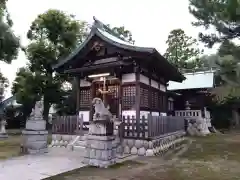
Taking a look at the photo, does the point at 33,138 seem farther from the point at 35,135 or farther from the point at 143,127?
the point at 143,127

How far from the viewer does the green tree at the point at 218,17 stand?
31.9 ft

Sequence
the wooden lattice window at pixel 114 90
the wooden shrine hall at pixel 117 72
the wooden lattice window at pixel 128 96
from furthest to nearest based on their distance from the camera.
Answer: the wooden lattice window at pixel 114 90 → the wooden lattice window at pixel 128 96 → the wooden shrine hall at pixel 117 72

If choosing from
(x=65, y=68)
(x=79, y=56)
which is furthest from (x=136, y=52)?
(x=65, y=68)

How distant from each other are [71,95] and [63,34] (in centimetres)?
595

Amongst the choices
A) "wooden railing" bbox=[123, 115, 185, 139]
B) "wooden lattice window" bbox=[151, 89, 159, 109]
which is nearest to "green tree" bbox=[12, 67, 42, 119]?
"wooden lattice window" bbox=[151, 89, 159, 109]

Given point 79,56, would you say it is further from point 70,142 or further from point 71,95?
point 71,95

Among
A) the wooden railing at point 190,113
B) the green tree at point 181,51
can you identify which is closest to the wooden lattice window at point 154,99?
the wooden railing at point 190,113

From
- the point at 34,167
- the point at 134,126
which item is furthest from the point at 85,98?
the point at 34,167

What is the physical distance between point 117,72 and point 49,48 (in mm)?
10508

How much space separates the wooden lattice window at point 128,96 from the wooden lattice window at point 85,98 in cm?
233

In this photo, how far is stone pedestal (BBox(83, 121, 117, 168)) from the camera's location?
6809 mm

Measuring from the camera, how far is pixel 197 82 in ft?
70.0

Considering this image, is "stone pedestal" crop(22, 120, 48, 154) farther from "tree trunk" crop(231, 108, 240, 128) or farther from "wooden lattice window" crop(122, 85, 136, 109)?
"tree trunk" crop(231, 108, 240, 128)

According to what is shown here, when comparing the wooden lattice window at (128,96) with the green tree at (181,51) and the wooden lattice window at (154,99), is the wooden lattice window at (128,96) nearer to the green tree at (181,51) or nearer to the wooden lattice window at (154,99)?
the wooden lattice window at (154,99)
